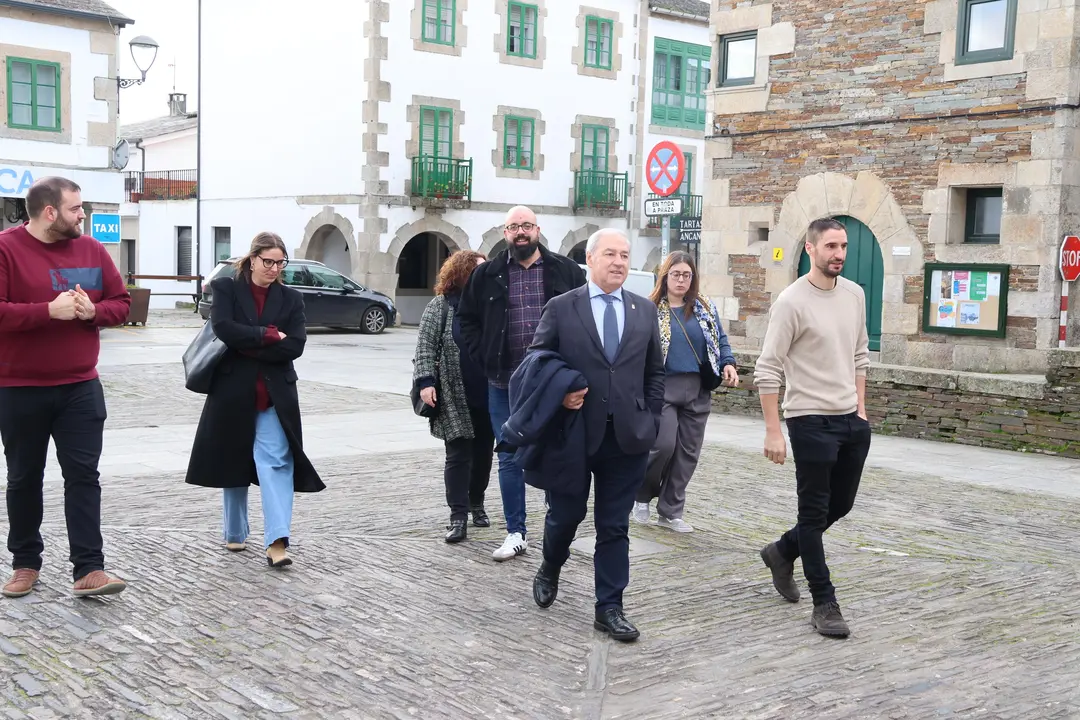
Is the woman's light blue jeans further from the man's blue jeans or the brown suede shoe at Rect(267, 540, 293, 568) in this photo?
the man's blue jeans

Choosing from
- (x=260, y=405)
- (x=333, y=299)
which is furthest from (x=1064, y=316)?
(x=333, y=299)

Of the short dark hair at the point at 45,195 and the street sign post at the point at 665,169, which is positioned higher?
the street sign post at the point at 665,169

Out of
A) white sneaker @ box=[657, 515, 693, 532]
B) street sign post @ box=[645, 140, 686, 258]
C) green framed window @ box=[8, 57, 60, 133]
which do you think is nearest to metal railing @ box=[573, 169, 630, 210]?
green framed window @ box=[8, 57, 60, 133]

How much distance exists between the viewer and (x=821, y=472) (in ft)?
17.6

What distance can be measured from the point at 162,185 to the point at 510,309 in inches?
1300

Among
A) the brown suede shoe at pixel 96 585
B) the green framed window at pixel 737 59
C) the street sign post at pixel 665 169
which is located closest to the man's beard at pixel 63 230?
the brown suede shoe at pixel 96 585

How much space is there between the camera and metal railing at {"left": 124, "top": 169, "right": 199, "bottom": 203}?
119ft

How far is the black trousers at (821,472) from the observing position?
5.35 meters

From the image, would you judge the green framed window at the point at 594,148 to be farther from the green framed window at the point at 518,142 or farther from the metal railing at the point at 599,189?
the green framed window at the point at 518,142

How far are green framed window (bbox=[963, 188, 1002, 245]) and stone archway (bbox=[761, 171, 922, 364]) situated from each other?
1.86ft

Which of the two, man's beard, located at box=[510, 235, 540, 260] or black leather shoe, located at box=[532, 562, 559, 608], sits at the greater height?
man's beard, located at box=[510, 235, 540, 260]

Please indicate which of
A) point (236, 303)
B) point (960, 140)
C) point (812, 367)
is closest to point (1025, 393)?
point (960, 140)

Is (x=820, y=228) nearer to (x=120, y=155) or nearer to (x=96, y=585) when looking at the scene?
(x=96, y=585)

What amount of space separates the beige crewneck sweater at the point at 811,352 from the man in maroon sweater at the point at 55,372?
2.89m
